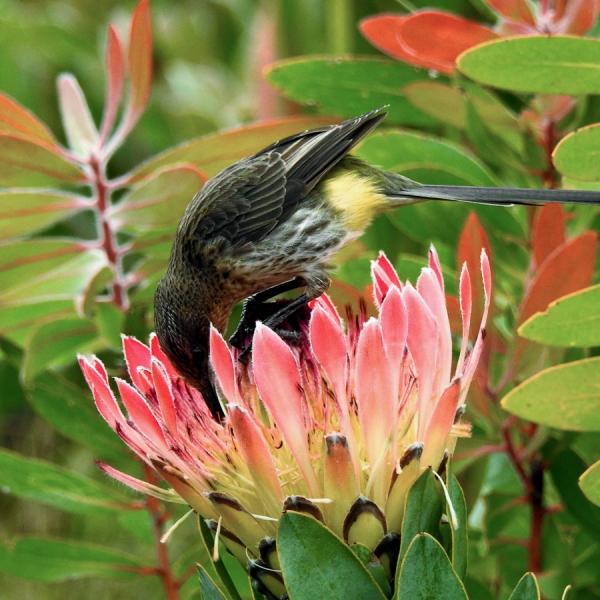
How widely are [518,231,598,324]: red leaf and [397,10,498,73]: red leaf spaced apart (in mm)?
400

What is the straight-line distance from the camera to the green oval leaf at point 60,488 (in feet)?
5.83

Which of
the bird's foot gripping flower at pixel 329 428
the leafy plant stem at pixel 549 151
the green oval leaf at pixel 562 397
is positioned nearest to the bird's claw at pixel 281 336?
the bird's foot gripping flower at pixel 329 428

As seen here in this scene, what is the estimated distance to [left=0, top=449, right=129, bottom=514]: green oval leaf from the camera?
5.83ft

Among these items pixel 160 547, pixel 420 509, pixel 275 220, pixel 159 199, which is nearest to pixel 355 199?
pixel 275 220

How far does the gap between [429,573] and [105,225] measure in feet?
3.20

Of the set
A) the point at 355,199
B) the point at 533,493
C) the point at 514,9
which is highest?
the point at 514,9

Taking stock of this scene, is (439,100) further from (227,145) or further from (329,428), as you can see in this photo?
(329,428)

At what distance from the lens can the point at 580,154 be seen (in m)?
1.43

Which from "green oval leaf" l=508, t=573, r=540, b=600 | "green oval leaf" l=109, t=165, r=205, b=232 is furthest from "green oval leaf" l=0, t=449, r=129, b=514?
"green oval leaf" l=508, t=573, r=540, b=600

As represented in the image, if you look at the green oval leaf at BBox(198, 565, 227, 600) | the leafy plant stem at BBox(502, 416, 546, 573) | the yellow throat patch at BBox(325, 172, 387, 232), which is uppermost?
the yellow throat patch at BBox(325, 172, 387, 232)

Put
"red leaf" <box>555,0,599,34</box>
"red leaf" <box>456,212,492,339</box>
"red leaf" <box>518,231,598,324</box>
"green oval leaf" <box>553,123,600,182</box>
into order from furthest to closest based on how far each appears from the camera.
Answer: "red leaf" <box>555,0,599,34</box> < "red leaf" <box>456,212,492,339</box> < "red leaf" <box>518,231,598,324</box> < "green oval leaf" <box>553,123,600,182</box>

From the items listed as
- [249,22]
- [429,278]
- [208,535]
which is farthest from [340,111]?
[249,22]

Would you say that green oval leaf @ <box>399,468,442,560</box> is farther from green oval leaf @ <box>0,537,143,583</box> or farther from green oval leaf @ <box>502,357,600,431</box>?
green oval leaf @ <box>0,537,143,583</box>

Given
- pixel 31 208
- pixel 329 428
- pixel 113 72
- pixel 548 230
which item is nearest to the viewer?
pixel 329 428
